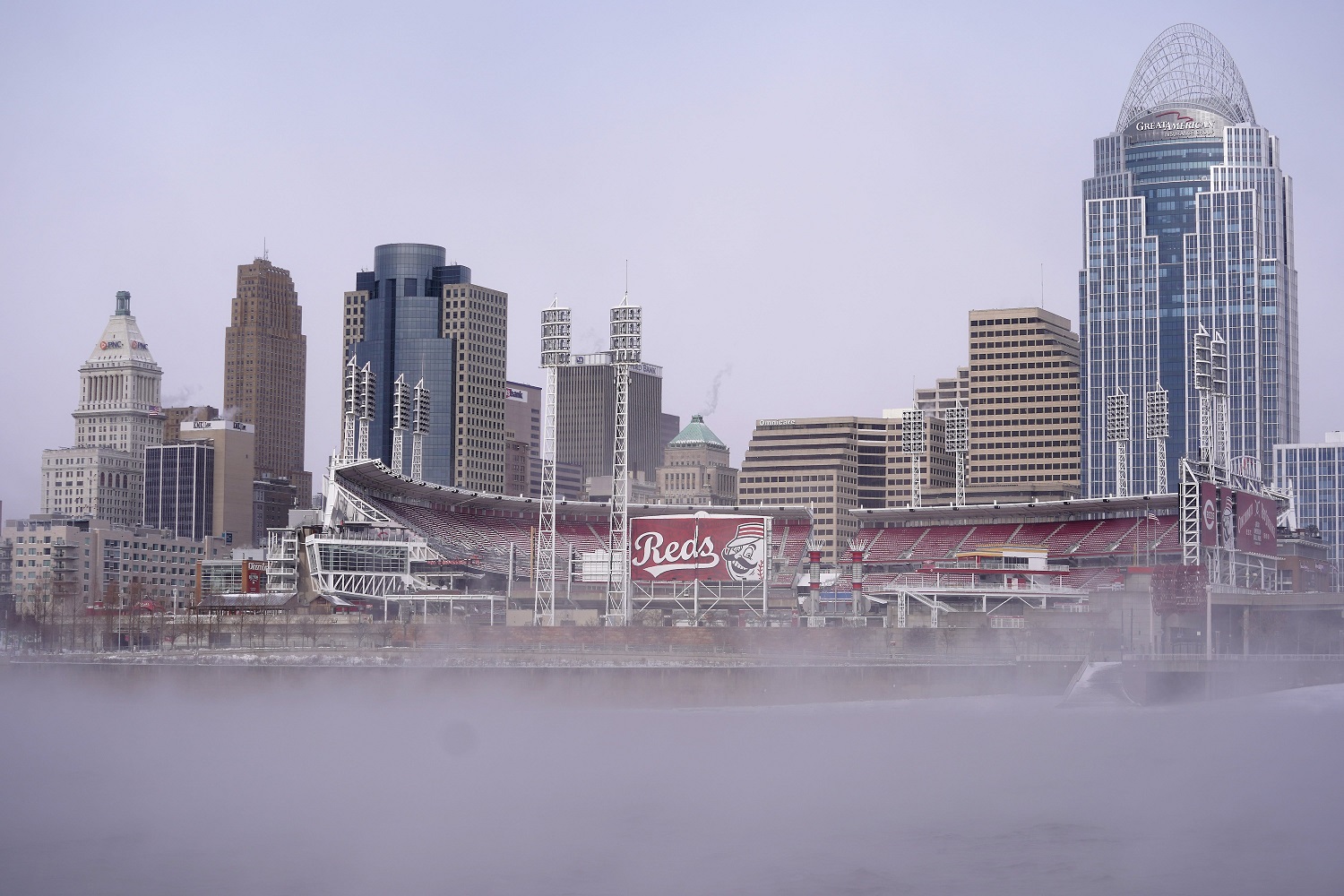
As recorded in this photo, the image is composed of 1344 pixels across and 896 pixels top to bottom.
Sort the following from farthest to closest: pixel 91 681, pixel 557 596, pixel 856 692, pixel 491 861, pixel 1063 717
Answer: pixel 557 596 → pixel 91 681 → pixel 856 692 → pixel 1063 717 → pixel 491 861

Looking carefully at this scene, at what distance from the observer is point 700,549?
488ft

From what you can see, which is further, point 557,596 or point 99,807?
point 557,596

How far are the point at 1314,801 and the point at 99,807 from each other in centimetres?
4613

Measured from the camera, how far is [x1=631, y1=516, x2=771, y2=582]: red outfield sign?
147875 mm

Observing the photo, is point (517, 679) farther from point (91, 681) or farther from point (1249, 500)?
point (1249, 500)

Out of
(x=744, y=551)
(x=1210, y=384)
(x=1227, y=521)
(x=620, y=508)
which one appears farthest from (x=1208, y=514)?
(x=620, y=508)

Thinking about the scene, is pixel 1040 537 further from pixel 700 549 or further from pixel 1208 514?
pixel 1208 514

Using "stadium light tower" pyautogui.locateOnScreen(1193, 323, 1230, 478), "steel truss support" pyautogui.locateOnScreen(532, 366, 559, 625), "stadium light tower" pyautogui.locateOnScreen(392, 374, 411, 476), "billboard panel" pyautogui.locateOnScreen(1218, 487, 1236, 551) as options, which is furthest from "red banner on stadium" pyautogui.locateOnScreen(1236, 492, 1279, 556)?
"stadium light tower" pyautogui.locateOnScreen(392, 374, 411, 476)

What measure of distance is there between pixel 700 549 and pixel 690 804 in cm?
8635

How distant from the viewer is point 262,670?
123812 mm

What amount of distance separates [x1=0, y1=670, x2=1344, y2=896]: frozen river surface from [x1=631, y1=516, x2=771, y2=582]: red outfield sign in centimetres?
4704

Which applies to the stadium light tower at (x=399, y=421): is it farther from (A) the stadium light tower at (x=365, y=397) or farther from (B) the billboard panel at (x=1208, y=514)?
(B) the billboard panel at (x=1208, y=514)

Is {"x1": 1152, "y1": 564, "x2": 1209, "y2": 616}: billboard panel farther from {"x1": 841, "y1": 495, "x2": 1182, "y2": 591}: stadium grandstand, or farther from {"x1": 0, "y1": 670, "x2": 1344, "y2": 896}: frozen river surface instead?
{"x1": 841, "y1": 495, "x2": 1182, "y2": 591}: stadium grandstand

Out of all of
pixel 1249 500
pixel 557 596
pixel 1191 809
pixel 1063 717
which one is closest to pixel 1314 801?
pixel 1191 809
